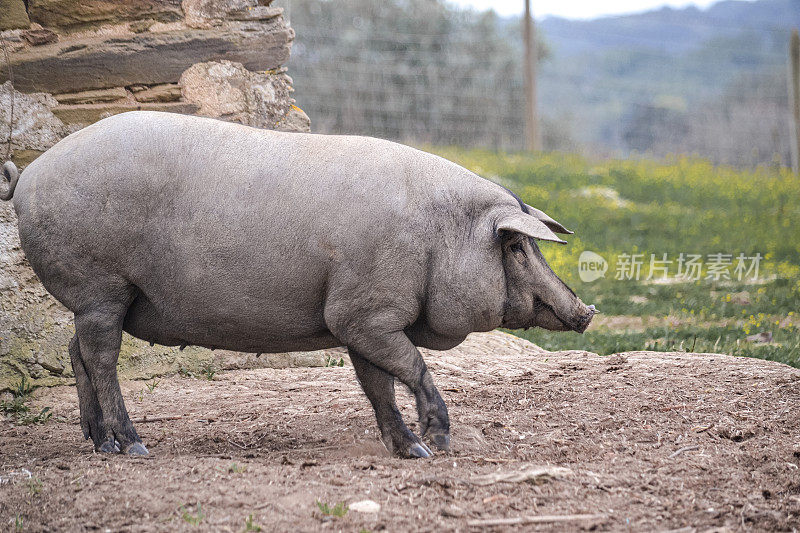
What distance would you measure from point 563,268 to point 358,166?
533cm

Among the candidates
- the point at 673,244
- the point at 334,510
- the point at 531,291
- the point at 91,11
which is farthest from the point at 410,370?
the point at 673,244

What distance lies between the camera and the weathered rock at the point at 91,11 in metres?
Answer: 5.05

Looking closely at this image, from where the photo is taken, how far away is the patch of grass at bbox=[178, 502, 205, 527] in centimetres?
279

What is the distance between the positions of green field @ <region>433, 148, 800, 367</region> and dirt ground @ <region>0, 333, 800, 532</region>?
121 centimetres

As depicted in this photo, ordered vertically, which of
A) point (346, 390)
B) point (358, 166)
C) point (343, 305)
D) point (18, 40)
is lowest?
point (346, 390)

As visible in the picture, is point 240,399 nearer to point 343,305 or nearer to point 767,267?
point 343,305

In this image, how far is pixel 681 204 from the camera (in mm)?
12234

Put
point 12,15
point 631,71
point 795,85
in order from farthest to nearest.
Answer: point 631,71, point 795,85, point 12,15

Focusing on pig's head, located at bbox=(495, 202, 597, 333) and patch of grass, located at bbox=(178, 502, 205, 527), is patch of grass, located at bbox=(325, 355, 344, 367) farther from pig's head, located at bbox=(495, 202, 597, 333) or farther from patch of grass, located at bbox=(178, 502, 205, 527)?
patch of grass, located at bbox=(178, 502, 205, 527)

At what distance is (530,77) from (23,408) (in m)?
10.2

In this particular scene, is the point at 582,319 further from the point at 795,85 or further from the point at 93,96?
the point at 795,85

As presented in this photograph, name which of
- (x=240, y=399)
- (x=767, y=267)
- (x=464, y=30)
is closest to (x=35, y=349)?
(x=240, y=399)

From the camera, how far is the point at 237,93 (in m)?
5.36

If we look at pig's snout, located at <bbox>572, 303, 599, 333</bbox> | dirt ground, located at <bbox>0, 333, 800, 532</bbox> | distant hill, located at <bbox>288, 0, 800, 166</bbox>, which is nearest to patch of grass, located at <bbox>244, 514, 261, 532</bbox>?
dirt ground, located at <bbox>0, 333, 800, 532</bbox>
